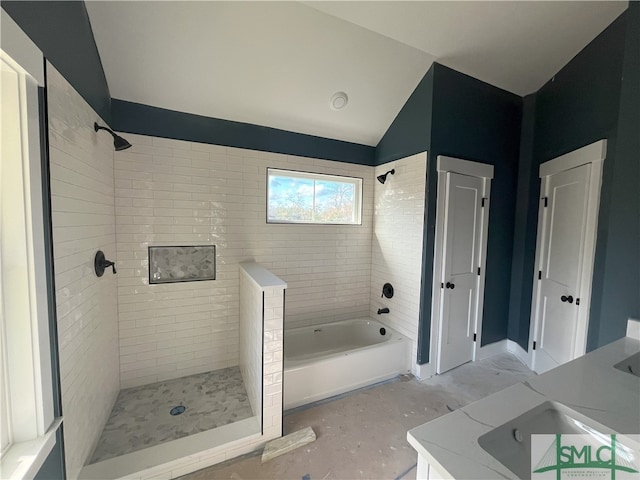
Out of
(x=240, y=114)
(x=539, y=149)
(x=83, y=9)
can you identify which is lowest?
(x=539, y=149)

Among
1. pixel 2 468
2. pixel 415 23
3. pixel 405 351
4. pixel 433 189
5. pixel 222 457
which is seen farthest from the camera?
pixel 405 351

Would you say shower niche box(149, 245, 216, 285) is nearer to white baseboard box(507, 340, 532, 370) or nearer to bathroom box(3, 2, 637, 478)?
bathroom box(3, 2, 637, 478)

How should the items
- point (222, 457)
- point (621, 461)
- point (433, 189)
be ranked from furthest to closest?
point (433, 189)
point (222, 457)
point (621, 461)

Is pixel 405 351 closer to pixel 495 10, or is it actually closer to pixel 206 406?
pixel 206 406

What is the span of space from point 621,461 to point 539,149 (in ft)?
9.60

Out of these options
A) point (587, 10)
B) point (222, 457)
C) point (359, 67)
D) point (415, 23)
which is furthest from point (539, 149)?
point (222, 457)

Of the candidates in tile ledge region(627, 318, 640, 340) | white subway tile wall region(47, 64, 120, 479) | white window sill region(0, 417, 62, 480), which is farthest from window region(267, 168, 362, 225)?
tile ledge region(627, 318, 640, 340)

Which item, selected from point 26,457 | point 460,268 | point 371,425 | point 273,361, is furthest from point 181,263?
point 460,268

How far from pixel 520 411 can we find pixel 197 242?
246cm

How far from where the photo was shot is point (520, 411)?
824mm

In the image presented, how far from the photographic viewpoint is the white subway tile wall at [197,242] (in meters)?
2.17

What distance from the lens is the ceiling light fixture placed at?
2.41 metres

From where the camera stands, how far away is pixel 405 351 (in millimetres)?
2559

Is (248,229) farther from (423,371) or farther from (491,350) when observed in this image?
(491,350)
